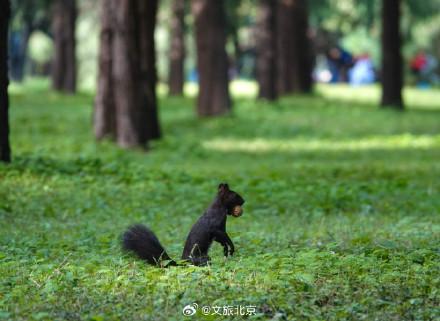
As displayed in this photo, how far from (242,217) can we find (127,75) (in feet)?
34.8

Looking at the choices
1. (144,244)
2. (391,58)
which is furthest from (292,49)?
(144,244)

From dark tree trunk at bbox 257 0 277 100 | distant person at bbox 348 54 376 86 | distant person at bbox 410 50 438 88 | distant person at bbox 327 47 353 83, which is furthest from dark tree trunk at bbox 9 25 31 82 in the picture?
dark tree trunk at bbox 257 0 277 100

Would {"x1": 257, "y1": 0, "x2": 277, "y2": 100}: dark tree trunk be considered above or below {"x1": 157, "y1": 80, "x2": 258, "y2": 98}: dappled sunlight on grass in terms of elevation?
above

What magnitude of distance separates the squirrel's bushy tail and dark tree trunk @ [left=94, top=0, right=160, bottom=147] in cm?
1565

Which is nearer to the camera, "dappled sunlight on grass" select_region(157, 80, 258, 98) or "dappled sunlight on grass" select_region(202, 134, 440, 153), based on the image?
"dappled sunlight on grass" select_region(202, 134, 440, 153)

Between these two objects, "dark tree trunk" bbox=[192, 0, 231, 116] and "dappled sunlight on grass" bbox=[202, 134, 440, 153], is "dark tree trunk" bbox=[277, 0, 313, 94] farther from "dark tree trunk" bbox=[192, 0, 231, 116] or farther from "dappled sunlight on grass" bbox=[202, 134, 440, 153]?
"dappled sunlight on grass" bbox=[202, 134, 440, 153]

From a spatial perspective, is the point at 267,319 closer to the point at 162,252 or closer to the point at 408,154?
the point at 162,252

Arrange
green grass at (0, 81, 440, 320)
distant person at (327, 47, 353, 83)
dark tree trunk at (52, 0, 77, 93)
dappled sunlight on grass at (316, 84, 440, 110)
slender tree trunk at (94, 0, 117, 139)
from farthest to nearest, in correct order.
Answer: distant person at (327, 47, 353, 83) → dark tree trunk at (52, 0, 77, 93) → dappled sunlight on grass at (316, 84, 440, 110) → slender tree trunk at (94, 0, 117, 139) → green grass at (0, 81, 440, 320)

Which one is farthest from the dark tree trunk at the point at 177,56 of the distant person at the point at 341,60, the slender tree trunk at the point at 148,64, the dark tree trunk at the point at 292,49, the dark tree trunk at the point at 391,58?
the distant person at the point at 341,60

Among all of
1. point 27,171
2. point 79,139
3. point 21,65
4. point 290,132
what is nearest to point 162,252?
point 27,171

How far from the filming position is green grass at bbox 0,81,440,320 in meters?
8.95

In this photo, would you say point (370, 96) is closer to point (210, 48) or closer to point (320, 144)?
point (210, 48)

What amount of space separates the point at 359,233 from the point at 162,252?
11.4 feet

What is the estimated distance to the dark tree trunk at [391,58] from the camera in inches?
1506
